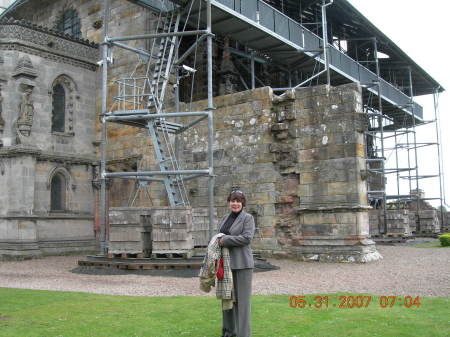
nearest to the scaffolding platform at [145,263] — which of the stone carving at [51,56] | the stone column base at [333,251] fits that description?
the stone column base at [333,251]

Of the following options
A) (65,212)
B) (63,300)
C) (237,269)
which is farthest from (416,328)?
(65,212)

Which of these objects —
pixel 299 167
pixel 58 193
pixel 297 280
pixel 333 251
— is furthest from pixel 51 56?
pixel 297 280

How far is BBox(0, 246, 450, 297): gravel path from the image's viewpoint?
29.2 feet

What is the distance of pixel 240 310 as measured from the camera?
5.30 metres

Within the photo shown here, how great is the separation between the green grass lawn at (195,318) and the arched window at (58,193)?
437 inches

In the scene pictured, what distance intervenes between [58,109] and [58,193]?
A: 10.8 feet

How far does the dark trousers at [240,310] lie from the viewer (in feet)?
17.3

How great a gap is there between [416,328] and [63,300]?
5.28 meters

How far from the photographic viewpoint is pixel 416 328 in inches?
224

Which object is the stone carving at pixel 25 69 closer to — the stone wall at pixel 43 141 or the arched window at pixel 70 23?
the stone wall at pixel 43 141

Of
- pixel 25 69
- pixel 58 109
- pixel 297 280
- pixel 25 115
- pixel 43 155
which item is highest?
pixel 25 69

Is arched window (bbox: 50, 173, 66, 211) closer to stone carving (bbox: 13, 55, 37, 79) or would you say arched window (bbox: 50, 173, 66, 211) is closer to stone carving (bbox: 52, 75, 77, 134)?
stone carving (bbox: 52, 75, 77, 134)

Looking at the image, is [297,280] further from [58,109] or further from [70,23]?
[70,23]

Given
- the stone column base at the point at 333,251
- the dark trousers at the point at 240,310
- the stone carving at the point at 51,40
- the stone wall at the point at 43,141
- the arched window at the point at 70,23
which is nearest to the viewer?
the dark trousers at the point at 240,310
